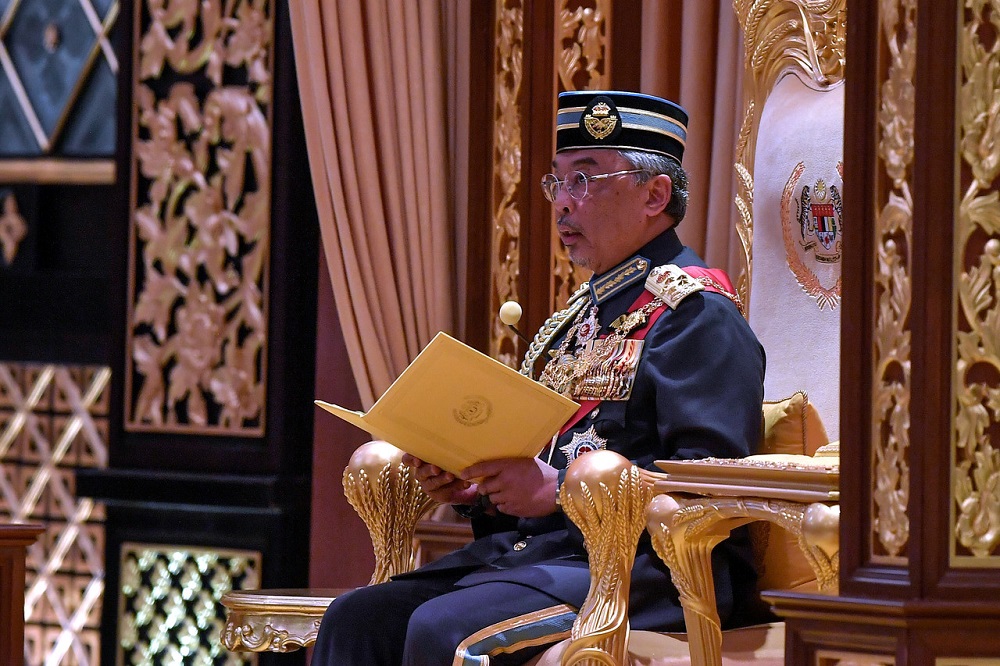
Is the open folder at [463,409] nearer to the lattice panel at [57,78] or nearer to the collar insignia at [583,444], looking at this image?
the collar insignia at [583,444]

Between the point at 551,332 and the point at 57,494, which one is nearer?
the point at 551,332

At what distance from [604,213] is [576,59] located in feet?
2.93

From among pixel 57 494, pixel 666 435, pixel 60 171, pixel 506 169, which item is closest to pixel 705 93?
pixel 506 169

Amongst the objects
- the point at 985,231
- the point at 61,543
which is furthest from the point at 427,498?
the point at 61,543

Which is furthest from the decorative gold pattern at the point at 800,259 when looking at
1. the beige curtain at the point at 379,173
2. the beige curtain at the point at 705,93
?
the beige curtain at the point at 379,173

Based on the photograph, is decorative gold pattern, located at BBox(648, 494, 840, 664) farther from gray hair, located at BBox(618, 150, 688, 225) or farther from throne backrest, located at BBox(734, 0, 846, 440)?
gray hair, located at BBox(618, 150, 688, 225)

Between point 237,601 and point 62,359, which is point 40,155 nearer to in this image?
point 62,359

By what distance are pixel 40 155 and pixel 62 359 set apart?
0.58 metres

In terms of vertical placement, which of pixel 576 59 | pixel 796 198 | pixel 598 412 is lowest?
pixel 598 412

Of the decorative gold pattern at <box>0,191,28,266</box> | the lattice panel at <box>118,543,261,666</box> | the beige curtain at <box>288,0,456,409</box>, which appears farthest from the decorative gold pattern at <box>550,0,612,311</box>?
the decorative gold pattern at <box>0,191,28,266</box>

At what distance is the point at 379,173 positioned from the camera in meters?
3.82

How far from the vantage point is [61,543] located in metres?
4.54

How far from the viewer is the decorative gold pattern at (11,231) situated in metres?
4.72

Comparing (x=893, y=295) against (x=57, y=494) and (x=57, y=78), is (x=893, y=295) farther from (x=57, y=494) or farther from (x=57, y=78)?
(x=57, y=78)
